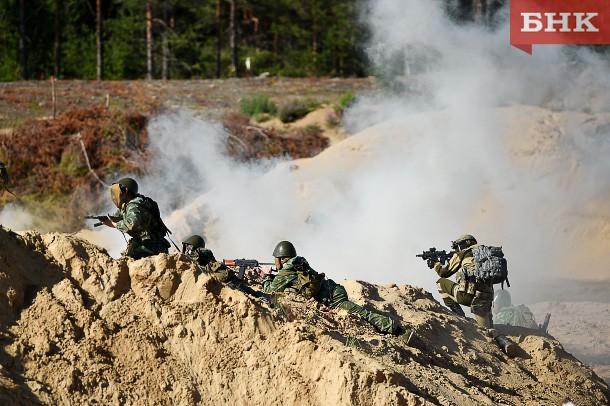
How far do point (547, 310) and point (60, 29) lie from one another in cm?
2854

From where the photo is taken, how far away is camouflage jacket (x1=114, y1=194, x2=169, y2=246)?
9.30m

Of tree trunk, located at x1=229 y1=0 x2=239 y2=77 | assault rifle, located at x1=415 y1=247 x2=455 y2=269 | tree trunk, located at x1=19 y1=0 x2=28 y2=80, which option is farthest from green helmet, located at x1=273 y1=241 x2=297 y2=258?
tree trunk, located at x1=229 y1=0 x2=239 y2=77

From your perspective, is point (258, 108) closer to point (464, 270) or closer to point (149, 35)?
point (149, 35)

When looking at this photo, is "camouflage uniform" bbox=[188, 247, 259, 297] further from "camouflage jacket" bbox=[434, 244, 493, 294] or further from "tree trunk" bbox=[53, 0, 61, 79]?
"tree trunk" bbox=[53, 0, 61, 79]

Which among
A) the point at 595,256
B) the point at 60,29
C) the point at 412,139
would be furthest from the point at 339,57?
the point at 595,256

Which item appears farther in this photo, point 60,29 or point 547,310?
point 60,29

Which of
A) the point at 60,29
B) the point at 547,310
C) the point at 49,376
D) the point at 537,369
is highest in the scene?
the point at 60,29

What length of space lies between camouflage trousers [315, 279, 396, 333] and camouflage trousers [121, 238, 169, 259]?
4.90 ft

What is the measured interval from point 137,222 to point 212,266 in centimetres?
99

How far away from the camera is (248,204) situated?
20.6m

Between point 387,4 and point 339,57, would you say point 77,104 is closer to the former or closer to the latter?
point 387,4

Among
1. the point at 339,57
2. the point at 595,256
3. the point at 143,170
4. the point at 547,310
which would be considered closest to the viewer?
the point at 547,310

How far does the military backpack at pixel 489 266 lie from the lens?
11172 millimetres
